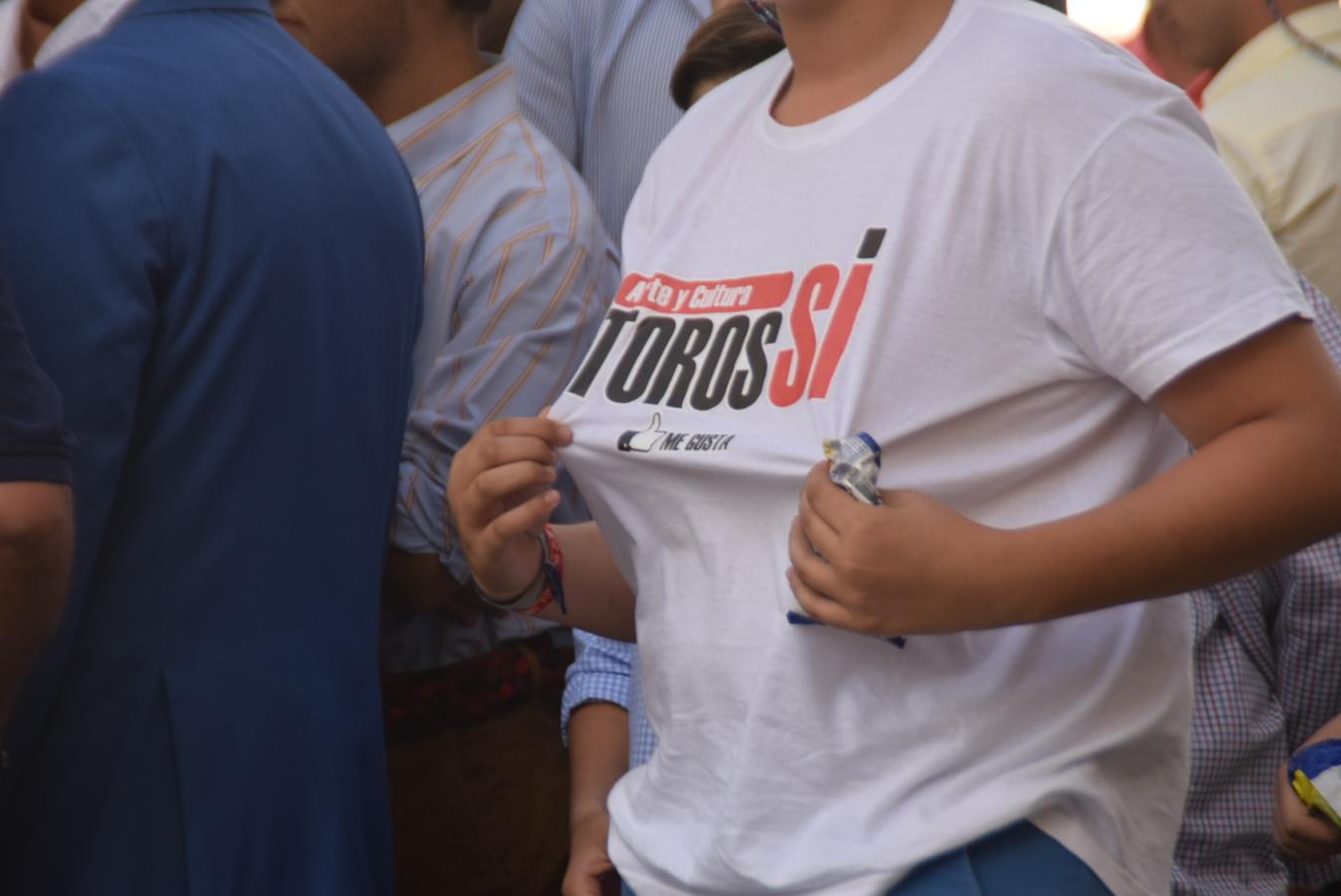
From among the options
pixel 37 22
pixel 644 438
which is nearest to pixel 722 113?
pixel 644 438

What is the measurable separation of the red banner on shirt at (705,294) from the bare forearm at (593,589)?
0.99ft

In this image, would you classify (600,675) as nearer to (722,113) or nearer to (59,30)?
(722,113)

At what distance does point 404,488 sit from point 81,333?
2.73ft

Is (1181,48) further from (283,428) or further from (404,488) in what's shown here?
(283,428)

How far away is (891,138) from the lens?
47.2 inches

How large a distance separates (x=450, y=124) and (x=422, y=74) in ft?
0.42

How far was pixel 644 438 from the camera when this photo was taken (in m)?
1.27

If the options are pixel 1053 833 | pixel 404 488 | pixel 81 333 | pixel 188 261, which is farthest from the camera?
pixel 404 488

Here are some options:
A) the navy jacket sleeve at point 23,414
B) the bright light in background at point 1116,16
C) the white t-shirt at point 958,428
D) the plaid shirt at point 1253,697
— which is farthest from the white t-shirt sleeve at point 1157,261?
the bright light in background at point 1116,16

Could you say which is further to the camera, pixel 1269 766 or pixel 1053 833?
pixel 1269 766

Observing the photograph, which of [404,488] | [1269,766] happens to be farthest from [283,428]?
[1269,766]

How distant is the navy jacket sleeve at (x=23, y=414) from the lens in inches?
43.6

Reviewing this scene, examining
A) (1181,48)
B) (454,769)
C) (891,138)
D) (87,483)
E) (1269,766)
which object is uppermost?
(891,138)

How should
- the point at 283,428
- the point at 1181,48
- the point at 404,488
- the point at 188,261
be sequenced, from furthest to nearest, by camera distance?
the point at 1181,48 < the point at 404,488 < the point at 283,428 < the point at 188,261
